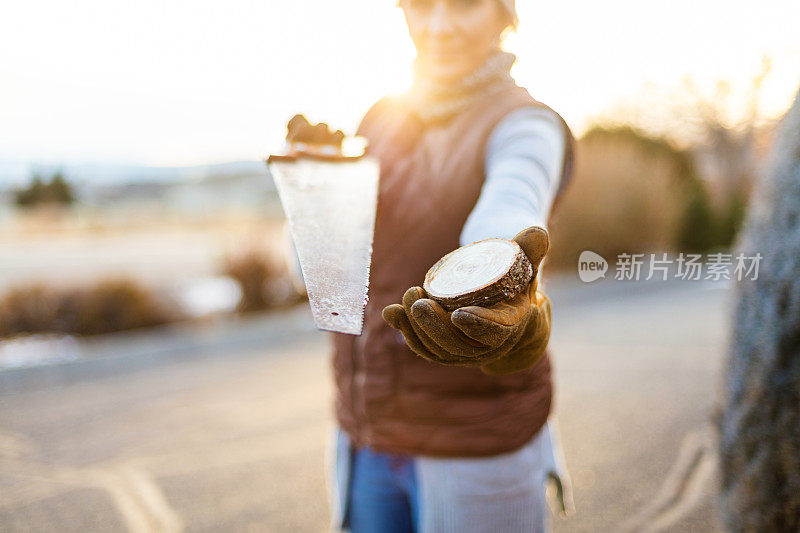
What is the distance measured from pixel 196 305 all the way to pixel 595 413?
18.1ft

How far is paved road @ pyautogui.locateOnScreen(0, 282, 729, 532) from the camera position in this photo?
3.27m

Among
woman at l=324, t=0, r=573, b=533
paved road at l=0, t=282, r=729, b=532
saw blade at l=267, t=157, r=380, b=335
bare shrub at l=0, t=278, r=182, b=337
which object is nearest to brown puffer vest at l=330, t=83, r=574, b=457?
woman at l=324, t=0, r=573, b=533

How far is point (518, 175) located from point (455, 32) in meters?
0.38

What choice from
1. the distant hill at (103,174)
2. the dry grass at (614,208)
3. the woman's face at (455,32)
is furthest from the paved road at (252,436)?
the distant hill at (103,174)

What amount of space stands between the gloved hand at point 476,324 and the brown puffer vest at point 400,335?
13.8 inches

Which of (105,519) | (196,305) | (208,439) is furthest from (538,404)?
(196,305)

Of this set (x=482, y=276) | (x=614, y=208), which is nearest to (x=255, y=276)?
(x=614, y=208)

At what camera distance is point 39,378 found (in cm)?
540

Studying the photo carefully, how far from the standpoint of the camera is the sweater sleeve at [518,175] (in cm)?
109

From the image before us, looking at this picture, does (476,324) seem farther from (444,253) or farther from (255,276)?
(255,276)

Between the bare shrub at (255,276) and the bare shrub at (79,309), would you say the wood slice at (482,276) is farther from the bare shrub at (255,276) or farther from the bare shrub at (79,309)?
the bare shrub at (255,276)

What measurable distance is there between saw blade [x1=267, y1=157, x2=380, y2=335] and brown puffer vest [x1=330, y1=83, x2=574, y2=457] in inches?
9.0

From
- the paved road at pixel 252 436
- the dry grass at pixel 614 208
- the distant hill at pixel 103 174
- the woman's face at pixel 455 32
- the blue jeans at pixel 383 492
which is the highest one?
the woman's face at pixel 455 32

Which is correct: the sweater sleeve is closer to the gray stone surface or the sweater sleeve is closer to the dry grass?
the gray stone surface
